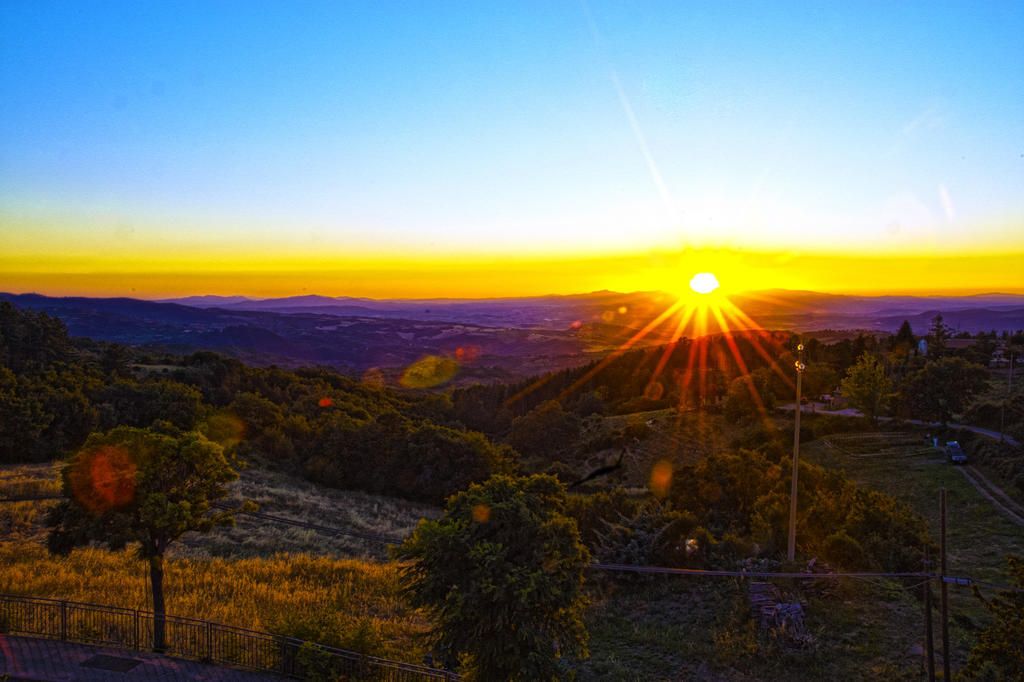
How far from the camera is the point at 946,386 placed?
118ft

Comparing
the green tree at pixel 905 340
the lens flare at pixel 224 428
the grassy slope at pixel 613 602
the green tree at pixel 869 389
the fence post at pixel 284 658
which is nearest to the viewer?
the fence post at pixel 284 658

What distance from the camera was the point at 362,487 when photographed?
37.8m

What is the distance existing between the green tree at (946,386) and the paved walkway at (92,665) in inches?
1558

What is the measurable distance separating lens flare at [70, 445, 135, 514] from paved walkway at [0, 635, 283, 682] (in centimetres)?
276

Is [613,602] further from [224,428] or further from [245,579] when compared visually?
[224,428]

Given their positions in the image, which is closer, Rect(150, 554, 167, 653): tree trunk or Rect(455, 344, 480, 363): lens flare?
Rect(150, 554, 167, 653): tree trunk

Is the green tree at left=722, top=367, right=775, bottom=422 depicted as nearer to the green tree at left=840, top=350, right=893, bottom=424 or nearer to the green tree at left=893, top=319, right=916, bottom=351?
the green tree at left=840, top=350, right=893, bottom=424

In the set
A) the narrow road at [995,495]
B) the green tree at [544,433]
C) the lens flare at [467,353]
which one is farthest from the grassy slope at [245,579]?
the lens flare at [467,353]

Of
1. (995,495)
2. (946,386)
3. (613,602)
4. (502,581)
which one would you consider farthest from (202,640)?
(946,386)

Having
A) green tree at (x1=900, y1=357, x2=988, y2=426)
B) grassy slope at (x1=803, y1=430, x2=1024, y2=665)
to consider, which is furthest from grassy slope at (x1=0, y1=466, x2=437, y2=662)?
green tree at (x1=900, y1=357, x2=988, y2=426)

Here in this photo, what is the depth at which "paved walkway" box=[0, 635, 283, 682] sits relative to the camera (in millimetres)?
10711

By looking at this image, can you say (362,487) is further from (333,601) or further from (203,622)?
(203,622)

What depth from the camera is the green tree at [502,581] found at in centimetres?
952

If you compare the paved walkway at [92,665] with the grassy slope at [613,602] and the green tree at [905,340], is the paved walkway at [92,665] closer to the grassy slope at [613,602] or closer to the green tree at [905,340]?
the grassy slope at [613,602]
